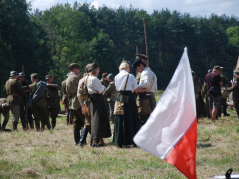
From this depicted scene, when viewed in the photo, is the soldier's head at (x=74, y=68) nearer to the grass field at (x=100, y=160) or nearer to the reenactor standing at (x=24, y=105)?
the grass field at (x=100, y=160)

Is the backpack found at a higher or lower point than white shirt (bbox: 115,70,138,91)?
lower

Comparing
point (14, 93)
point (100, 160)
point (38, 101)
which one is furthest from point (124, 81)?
point (14, 93)

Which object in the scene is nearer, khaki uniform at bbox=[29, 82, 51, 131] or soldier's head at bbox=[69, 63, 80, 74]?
soldier's head at bbox=[69, 63, 80, 74]

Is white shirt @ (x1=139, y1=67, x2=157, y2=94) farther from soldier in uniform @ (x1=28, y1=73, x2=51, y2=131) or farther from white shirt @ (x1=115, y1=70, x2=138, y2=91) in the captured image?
soldier in uniform @ (x1=28, y1=73, x2=51, y2=131)

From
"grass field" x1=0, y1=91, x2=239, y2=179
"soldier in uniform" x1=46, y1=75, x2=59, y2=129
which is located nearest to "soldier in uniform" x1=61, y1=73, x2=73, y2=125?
"soldier in uniform" x1=46, y1=75, x2=59, y2=129

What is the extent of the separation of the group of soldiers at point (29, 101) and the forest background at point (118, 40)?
91.2 feet

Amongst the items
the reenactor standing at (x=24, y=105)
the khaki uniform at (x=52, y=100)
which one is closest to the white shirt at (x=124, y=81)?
the khaki uniform at (x=52, y=100)

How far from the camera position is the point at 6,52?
1430 inches

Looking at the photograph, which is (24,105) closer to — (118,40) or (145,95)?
(145,95)

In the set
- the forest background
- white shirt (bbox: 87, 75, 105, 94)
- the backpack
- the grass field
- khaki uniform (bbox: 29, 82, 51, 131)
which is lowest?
the grass field

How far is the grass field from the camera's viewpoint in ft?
19.6

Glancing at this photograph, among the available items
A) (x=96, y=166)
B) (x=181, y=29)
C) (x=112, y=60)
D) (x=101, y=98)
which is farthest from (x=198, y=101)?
(x=181, y=29)

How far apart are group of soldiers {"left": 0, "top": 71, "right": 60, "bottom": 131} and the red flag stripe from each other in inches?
349

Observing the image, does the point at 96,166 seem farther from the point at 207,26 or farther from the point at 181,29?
the point at 207,26
